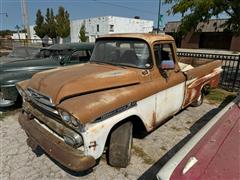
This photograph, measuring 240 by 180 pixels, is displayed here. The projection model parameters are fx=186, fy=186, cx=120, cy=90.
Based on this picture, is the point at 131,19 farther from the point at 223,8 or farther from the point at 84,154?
the point at 84,154

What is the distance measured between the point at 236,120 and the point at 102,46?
2.61m

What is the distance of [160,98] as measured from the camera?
332cm

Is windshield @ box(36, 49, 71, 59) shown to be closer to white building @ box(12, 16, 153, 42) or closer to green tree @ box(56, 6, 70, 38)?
white building @ box(12, 16, 153, 42)

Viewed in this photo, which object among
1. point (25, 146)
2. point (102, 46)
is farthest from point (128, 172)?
point (102, 46)

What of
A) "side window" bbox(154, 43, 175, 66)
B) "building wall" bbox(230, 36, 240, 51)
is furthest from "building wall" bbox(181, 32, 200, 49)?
"side window" bbox(154, 43, 175, 66)

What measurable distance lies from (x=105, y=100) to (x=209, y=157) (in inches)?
51.3

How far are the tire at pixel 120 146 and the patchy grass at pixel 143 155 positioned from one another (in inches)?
16.3

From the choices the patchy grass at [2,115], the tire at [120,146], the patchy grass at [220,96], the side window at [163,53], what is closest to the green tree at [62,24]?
the patchy grass at [2,115]

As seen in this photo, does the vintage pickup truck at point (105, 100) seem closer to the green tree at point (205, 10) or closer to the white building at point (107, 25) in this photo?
the green tree at point (205, 10)

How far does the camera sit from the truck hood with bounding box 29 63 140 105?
97.1 inches

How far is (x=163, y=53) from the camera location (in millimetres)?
3605

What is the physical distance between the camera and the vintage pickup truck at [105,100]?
7.35ft

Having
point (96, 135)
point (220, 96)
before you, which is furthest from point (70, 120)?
point (220, 96)

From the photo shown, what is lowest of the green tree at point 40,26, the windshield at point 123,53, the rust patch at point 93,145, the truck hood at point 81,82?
the rust patch at point 93,145
